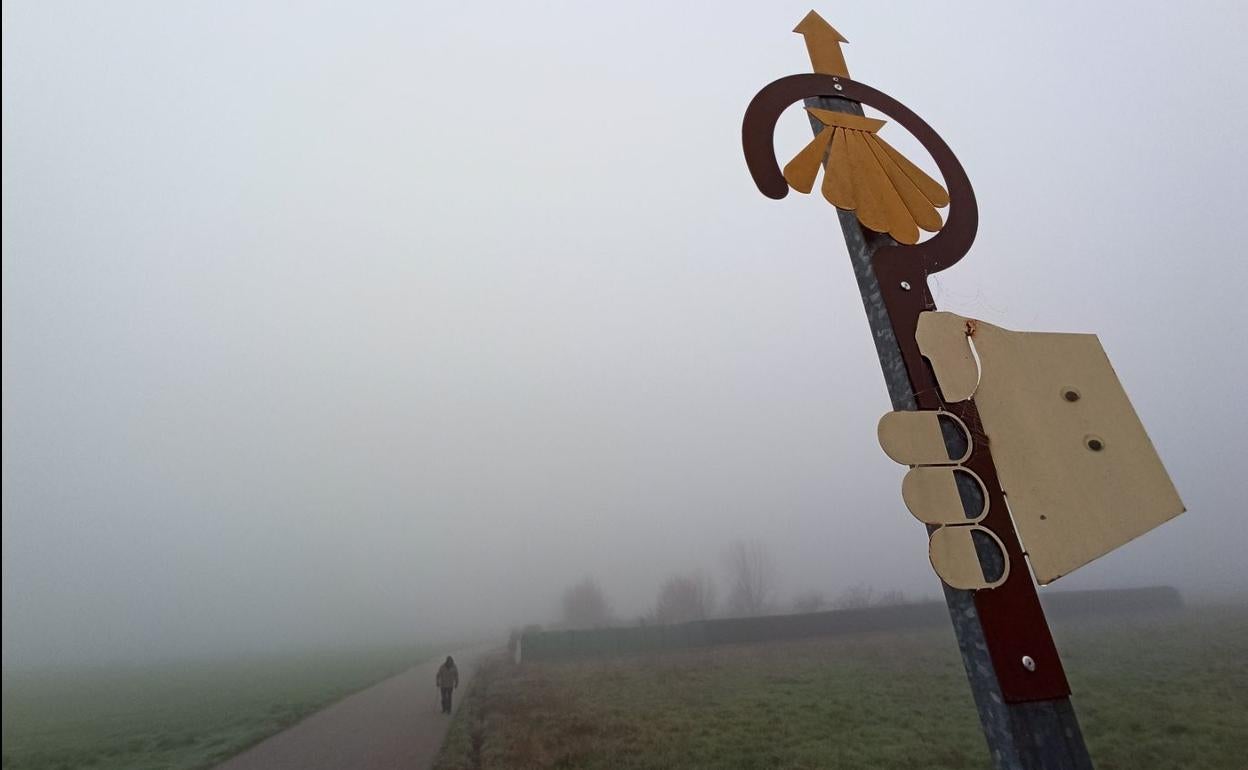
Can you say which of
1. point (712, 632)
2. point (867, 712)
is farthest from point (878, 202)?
point (712, 632)

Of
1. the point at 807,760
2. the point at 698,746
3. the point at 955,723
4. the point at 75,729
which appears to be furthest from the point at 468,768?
the point at 75,729

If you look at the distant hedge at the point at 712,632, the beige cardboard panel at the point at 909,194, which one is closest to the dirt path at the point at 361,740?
the distant hedge at the point at 712,632

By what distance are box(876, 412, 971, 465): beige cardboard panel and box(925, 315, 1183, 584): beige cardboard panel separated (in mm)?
141

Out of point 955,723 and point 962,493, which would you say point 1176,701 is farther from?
point 962,493

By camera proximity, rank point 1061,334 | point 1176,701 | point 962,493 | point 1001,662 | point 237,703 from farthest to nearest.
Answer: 1. point 237,703
2. point 1176,701
3. point 1061,334
4. point 962,493
5. point 1001,662

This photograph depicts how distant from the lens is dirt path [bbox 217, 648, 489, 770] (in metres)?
9.66

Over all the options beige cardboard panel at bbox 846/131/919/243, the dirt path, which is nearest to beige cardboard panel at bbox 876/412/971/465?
beige cardboard panel at bbox 846/131/919/243

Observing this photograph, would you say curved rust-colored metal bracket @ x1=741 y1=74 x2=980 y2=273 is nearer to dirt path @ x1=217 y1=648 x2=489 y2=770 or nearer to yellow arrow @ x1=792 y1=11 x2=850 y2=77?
yellow arrow @ x1=792 y1=11 x2=850 y2=77

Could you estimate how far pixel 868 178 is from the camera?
2029 millimetres

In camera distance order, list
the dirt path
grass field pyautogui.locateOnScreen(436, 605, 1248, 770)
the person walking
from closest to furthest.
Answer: grass field pyautogui.locateOnScreen(436, 605, 1248, 770)
the dirt path
the person walking

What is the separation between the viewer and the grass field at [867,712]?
6867 millimetres

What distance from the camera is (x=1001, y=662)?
1229mm

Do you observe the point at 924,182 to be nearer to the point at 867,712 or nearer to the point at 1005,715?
the point at 1005,715

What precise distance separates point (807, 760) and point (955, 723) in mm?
2784
